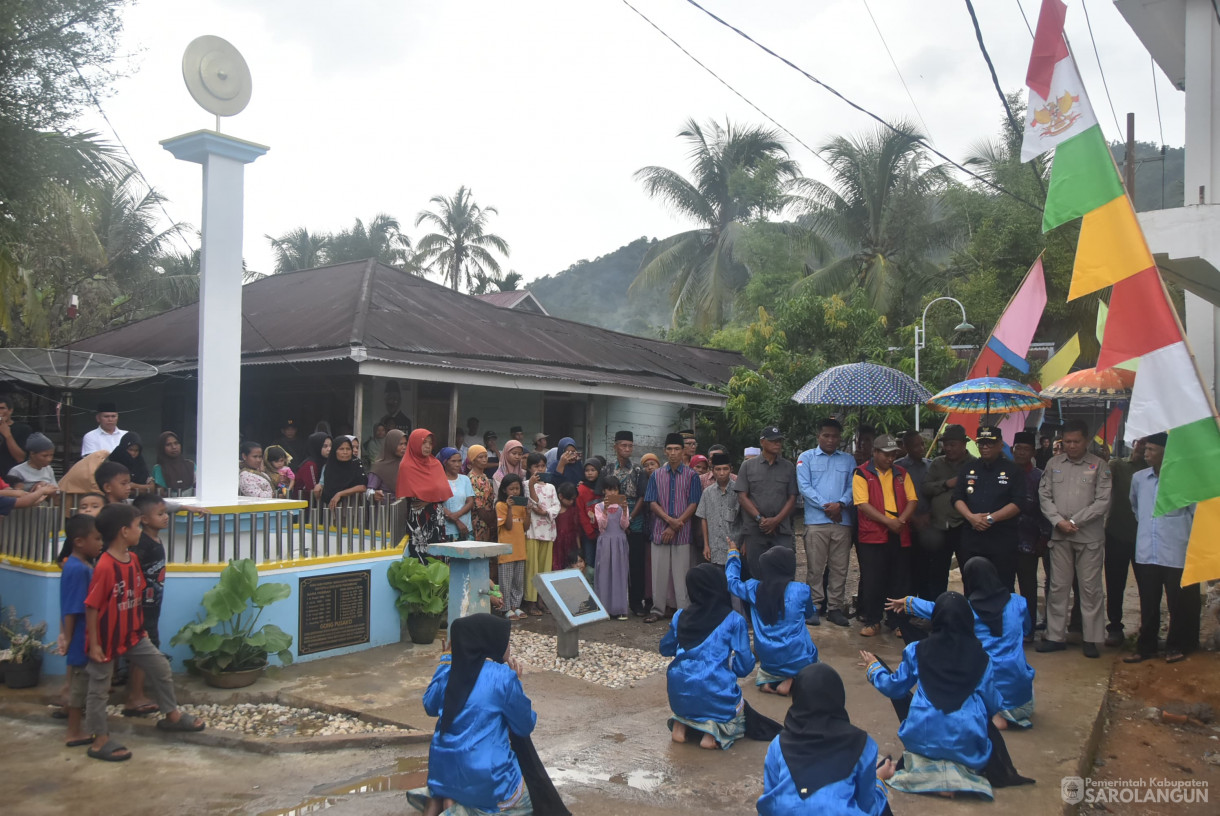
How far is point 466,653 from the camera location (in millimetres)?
3920

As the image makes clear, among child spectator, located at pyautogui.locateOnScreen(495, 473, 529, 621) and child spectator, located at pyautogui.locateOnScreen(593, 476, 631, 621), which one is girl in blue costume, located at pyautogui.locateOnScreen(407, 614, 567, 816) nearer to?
child spectator, located at pyautogui.locateOnScreen(495, 473, 529, 621)

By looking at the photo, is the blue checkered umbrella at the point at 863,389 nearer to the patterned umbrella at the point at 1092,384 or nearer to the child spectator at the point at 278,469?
the patterned umbrella at the point at 1092,384

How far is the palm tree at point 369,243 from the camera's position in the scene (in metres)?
46.3

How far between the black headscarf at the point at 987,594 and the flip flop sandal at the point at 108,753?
15.5 ft

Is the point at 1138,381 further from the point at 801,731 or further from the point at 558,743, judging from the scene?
the point at 558,743

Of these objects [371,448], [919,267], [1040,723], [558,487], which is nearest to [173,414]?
[371,448]

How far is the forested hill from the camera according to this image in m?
63.8

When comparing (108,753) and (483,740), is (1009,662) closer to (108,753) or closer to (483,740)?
(483,740)

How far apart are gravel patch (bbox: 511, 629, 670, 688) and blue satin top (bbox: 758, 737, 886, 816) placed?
312 cm

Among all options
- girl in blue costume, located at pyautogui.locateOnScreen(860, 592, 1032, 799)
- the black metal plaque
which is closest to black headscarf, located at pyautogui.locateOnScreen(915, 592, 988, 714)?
girl in blue costume, located at pyautogui.locateOnScreen(860, 592, 1032, 799)

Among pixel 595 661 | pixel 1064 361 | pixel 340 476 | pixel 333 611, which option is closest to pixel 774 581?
pixel 595 661

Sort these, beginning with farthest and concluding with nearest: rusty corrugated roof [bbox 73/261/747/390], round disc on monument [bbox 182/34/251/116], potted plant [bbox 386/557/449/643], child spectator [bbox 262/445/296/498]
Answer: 1. rusty corrugated roof [bbox 73/261/747/390]
2. child spectator [bbox 262/445/296/498]
3. potted plant [bbox 386/557/449/643]
4. round disc on monument [bbox 182/34/251/116]

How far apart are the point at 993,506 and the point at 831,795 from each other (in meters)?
4.75

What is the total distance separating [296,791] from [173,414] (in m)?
12.3
